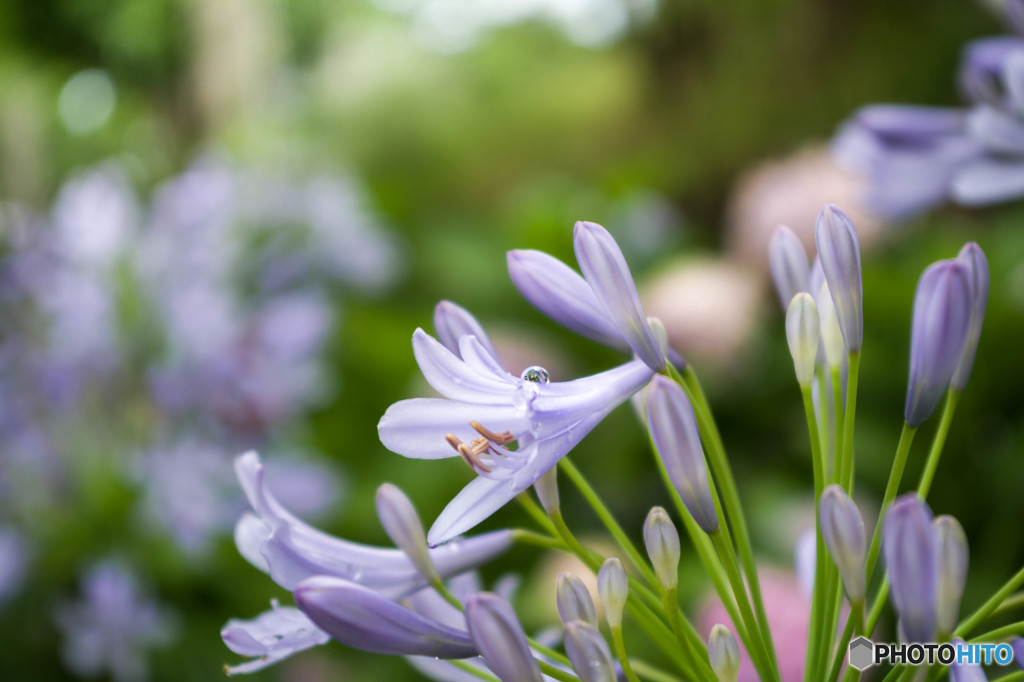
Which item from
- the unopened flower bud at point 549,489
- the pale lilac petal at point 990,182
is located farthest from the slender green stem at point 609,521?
the pale lilac petal at point 990,182

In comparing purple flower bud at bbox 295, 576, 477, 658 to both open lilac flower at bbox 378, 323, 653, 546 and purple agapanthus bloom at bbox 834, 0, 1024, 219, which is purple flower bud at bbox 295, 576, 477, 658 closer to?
open lilac flower at bbox 378, 323, 653, 546

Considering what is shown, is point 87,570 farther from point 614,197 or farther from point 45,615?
point 614,197

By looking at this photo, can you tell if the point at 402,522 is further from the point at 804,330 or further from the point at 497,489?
the point at 804,330

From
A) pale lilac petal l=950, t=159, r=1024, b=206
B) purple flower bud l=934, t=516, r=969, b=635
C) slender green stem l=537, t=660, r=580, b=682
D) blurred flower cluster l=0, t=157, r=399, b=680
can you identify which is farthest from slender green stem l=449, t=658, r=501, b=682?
blurred flower cluster l=0, t=157, r=399, b=680

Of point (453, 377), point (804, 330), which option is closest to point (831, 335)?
point (804, 330)

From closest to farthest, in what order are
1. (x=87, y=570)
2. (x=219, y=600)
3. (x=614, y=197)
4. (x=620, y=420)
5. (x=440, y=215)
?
1. (x=87, y=570)
2. (x=219, y=600)
3. (x=620, y=420)
4. (x=614, y=197)
5. (x=440, y=215)

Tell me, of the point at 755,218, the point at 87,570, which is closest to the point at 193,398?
the point at 87,570
